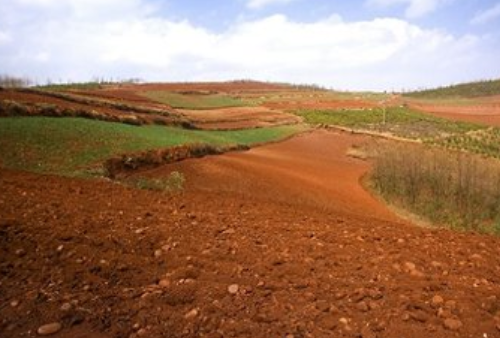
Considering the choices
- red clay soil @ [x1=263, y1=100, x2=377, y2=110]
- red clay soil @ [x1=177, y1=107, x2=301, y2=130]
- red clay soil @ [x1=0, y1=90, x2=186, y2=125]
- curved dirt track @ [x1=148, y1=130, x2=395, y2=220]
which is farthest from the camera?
red clay soil @ [x1=263, y1=100, x2=377, y2=110]

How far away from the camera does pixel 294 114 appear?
5044 cm

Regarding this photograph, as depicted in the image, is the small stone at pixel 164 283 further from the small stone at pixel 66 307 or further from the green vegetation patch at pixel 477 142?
the green vegetation patch at pixel 477 142

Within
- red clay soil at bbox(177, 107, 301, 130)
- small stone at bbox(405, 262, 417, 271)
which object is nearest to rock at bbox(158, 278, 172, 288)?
small stone at bbox(405, 262, 417, 271)

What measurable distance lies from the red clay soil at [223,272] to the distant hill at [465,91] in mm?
85880

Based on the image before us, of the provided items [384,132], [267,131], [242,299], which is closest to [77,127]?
[242,299]

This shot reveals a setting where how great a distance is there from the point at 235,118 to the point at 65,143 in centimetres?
2531

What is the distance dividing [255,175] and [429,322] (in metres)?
13.3

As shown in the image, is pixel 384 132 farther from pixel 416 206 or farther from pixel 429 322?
pixel 429 322

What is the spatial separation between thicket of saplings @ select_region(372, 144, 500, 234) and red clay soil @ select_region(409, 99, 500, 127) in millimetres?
32335

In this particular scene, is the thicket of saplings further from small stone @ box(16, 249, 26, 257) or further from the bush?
small stone @ box(16, 249, 26, 257)

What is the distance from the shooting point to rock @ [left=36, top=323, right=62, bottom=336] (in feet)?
15.3

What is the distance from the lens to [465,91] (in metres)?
91.1

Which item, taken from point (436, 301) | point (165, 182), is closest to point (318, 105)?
point (165, 182)

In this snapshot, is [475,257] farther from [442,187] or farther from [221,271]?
[442,187]
